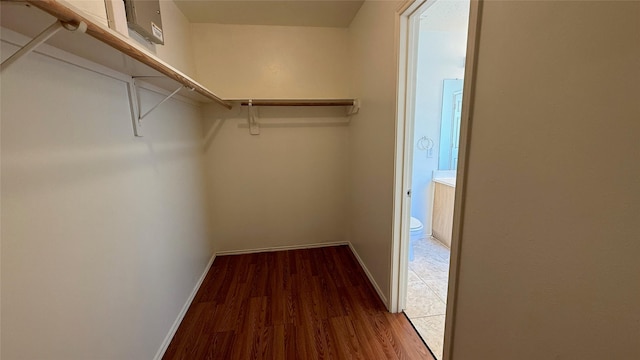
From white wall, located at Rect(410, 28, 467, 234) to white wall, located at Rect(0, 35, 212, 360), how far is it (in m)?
2.50

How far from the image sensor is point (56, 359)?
0.91 meters

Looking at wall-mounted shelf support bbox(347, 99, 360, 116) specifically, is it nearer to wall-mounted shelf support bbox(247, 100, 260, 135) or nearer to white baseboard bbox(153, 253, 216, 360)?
wall-mounted shelf support bbox(247, 100, 260, 135)

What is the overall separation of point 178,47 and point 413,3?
185cm

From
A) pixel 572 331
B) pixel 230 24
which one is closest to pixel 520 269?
pixel 572 331

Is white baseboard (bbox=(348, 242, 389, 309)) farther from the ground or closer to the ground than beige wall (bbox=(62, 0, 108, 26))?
closer to the ground

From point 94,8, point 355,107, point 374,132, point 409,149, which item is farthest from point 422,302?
point 94,8

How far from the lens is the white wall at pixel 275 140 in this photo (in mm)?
2625

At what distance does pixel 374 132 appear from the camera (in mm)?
2113

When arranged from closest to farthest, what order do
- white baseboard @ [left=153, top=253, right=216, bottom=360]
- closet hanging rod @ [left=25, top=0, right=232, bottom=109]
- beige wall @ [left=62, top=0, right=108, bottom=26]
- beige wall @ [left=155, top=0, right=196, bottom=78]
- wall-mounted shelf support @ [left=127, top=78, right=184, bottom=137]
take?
closet hanging rod @ [left=25, top=0, right=232, bottom=109] < beige wall @ [left=62, top=0, right=108, bottom=26] < wall-mounted shelf support @ [left=127, top=78, right=184, bottom=137] < white baseboard @ [left=153, top=253, right=216, bottom=360] < beige wall @ [left=155, top=0, right=196, bottom=78]

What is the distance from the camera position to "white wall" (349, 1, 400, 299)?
181 cm

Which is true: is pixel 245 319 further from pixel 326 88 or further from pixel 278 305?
pixel 326 88

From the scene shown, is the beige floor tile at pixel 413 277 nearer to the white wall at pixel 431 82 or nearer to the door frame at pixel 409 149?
the door frame at pixel 409 149

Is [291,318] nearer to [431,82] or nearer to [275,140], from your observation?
[275,140]

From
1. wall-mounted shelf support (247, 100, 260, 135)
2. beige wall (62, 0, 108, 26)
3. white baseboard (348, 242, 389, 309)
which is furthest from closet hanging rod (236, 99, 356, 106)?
white baseboard (348, 242, 389, 309)
